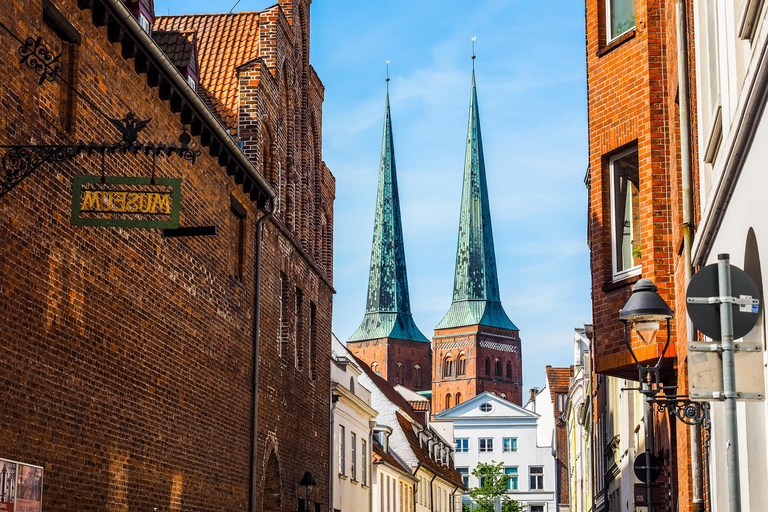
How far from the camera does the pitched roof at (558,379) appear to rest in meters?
84.5

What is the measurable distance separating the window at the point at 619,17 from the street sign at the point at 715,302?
9784mm

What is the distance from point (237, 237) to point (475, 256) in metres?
114

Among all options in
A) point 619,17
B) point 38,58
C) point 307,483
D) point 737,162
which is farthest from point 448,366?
point 737,162

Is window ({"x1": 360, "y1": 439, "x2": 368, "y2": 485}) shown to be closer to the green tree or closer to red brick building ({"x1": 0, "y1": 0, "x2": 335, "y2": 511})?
red brick building ({"x1": 0, "y1": 0, "x2": 335, "y2": 511})

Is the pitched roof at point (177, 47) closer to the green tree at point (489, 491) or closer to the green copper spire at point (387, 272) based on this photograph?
the green tree at point (489, 491)

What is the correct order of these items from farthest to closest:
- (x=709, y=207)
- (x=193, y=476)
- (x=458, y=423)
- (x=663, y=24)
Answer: (x=458, y=423) → (x=193, y=476) → (x=663, y=24) → (x=709, y=207)

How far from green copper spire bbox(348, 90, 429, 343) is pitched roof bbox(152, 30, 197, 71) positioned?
112m

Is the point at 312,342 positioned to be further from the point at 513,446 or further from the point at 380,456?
the point at 513,446

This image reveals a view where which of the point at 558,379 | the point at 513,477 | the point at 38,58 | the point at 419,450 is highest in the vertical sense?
the point at 558,379

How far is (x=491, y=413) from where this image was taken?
100000mm

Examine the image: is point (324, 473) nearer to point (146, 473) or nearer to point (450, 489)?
point (146, 473)

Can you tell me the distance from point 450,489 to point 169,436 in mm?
52735

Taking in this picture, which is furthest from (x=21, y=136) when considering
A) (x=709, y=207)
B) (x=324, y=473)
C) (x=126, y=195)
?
(x=324, y=473)

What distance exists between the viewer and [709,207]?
351 inches
